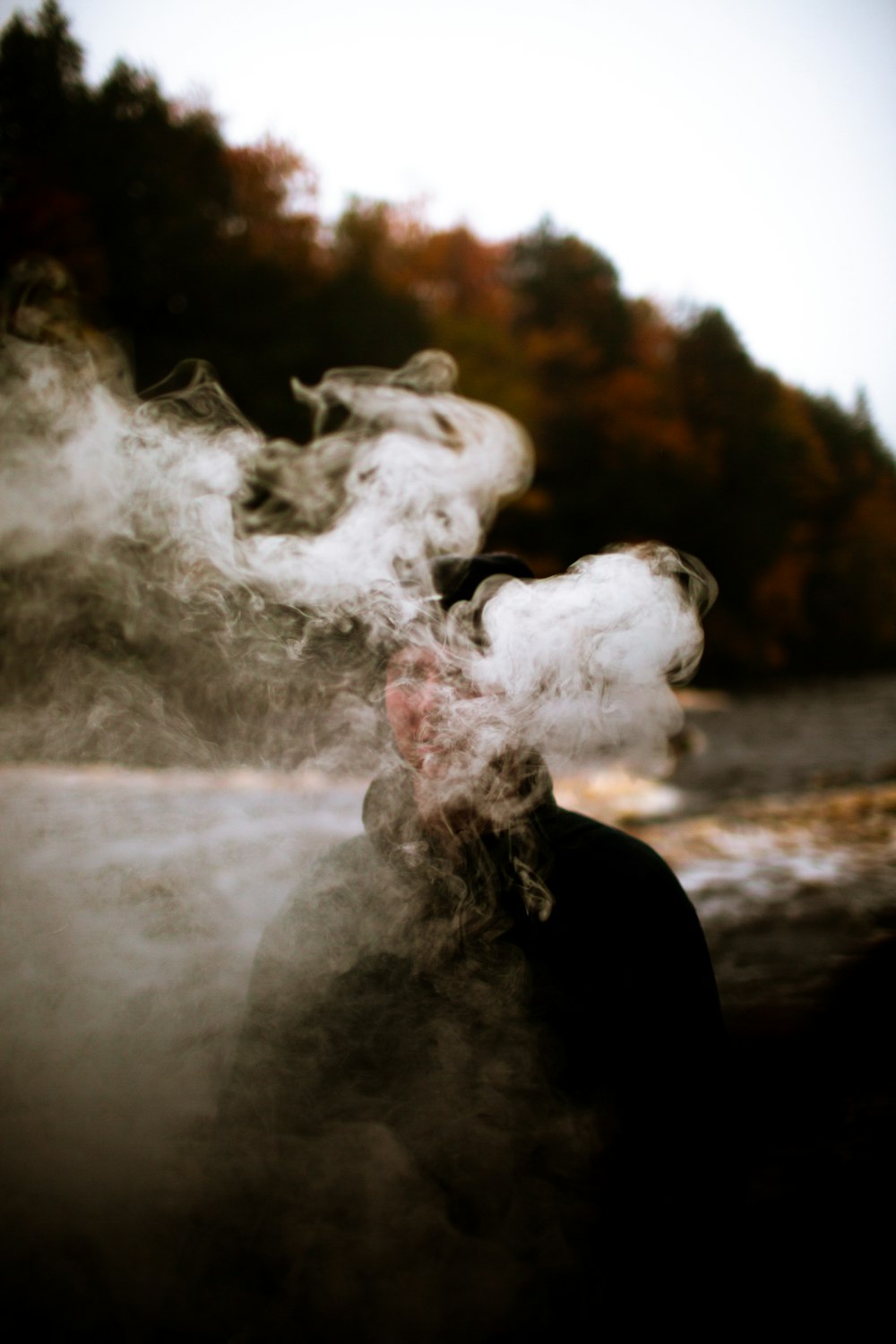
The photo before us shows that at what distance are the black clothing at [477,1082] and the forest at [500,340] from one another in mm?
6888

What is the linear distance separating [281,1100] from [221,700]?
1543 millimetres

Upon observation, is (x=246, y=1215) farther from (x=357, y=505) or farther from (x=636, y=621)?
(x=357, y=505)

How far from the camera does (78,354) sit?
123 inches

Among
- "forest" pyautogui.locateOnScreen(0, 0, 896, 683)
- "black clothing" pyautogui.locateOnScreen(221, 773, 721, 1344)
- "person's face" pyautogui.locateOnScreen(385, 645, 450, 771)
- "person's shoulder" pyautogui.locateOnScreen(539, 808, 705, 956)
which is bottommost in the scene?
"black clothing" pyautogui.locateOnScreen(221, 773, 721, 1344)

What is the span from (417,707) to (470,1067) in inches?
38.2

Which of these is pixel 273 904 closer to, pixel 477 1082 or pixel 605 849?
pixel 477 1082

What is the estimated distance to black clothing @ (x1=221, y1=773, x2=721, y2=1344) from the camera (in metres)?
1.59

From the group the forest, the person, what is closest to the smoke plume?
the person

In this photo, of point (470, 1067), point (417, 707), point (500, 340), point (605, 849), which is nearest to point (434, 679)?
point (417, 707)

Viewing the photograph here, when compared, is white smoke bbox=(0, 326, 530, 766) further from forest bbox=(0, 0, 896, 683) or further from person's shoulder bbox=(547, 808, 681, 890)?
forest bbox=(0, 0, 896, 683)

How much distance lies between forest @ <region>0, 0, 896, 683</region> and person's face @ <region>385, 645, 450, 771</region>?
21.8ft

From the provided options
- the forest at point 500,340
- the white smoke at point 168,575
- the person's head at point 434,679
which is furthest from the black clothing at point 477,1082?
the forest at point 500,340

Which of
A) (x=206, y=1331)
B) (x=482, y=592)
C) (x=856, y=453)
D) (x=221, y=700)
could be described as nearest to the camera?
(x=206, y=1331)

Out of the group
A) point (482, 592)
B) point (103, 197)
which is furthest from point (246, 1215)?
point (103, 197)
